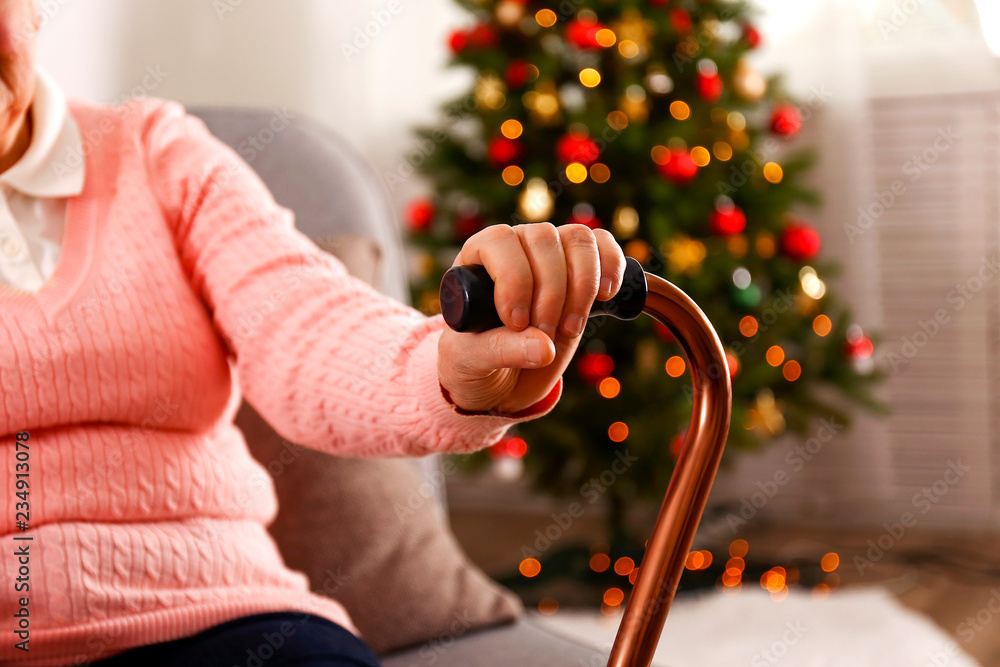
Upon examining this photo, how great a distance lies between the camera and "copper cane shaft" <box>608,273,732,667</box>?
1.61 feet

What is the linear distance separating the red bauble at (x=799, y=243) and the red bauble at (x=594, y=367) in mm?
483

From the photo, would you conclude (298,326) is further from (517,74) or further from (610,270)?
(517,74)

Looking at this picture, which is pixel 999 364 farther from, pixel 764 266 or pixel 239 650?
pixel 239 650

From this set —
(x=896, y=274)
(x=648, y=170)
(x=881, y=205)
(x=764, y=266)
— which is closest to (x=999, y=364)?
(x=896, y=274)

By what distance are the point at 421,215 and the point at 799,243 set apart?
0.85 metres

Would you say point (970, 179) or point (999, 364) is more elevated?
point (970, 179)

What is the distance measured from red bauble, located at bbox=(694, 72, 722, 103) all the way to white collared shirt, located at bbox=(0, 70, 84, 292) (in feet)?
4.59

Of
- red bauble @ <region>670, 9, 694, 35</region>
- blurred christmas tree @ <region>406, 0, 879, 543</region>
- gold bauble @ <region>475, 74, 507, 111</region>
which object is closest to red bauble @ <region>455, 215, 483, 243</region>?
blurred christmas tree @ <region>406, 0, 879, 543</region>

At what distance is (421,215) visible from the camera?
217 centimetres

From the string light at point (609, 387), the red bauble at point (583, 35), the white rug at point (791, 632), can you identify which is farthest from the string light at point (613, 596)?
the red bauble at point (583, 35)

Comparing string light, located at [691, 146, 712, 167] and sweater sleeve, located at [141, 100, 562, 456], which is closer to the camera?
sweater sleeve, located at [141, 100, 562, 456]

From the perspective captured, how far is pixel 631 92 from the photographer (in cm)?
196

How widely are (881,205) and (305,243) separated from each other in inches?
79.6

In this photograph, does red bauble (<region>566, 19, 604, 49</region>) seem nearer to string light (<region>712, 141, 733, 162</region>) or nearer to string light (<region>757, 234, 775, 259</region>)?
string light (<region>712, 141, 733, 162</region>)
